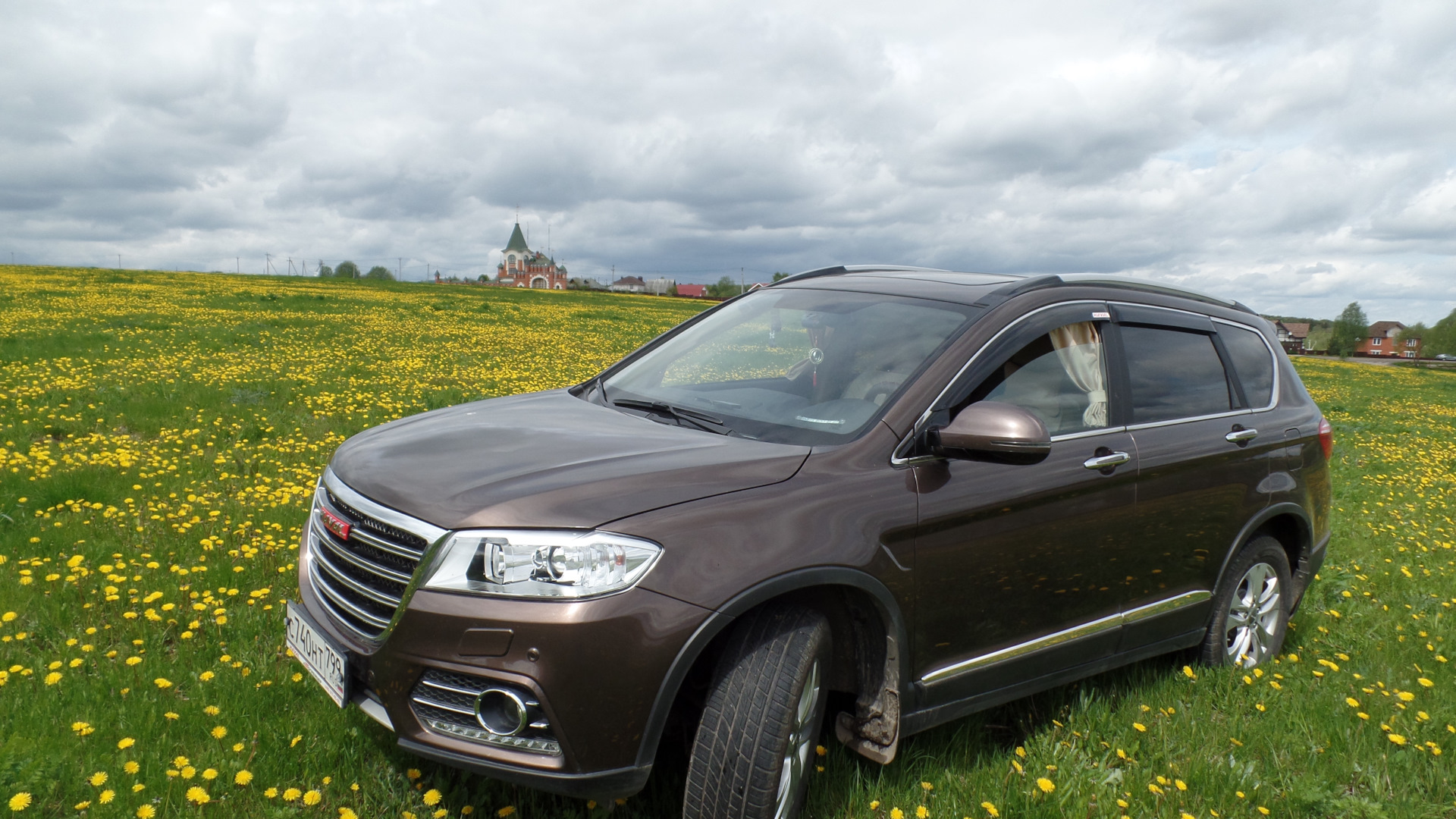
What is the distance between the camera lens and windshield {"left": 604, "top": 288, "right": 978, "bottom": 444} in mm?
3127

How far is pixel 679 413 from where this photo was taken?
3.30m

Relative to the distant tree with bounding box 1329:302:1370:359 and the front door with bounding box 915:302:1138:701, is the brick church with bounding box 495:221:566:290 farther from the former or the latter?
the front door with bounding box 915:302:1138:701

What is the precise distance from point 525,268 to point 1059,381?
141639 mm

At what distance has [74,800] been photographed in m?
2.77

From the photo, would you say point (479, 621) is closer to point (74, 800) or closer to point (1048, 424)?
point (74, 800)

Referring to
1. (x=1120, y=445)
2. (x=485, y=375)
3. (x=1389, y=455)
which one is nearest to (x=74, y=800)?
(x=1120, y=445)

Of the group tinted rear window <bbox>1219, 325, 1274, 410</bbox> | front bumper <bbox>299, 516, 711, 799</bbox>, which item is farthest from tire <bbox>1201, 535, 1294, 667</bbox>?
front bumper <bbox>299, 516, 711, 799</bbox>

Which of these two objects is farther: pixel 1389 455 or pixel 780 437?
pixel 1389 455

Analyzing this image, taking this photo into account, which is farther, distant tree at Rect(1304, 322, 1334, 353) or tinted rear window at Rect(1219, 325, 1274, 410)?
distant tree at Rect(1304, 322, 1334, 353)

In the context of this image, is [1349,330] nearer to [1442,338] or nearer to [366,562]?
[1442,338]

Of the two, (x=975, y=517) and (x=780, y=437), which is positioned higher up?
(x=780, y=437)

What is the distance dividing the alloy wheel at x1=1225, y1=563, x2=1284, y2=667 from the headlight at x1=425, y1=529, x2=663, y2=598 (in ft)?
10.7

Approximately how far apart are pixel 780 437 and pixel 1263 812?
2.17 m

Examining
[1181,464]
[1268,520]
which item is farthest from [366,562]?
[1268,520]
